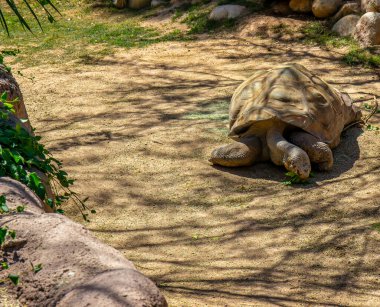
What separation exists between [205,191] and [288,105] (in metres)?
1.16

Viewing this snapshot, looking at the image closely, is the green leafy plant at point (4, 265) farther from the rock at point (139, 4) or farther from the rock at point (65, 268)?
the rock at point (139, 4)

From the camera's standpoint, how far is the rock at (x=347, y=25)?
34.7ft

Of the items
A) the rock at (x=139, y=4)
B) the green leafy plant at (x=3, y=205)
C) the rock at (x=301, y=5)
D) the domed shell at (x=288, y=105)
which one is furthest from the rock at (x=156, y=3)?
the green leafy plant at (x=3, y=205)

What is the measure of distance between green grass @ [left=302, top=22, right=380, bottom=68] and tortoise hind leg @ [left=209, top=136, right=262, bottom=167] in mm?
3519

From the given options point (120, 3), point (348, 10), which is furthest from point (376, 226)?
point (120, 3)

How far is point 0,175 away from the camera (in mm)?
3793

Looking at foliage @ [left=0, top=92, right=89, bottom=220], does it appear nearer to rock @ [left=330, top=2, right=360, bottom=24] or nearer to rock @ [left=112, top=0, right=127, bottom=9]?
rock @ [left=330, top=2, right=360, bottom=24]

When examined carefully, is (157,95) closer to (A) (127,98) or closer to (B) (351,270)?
(A) (127,98)

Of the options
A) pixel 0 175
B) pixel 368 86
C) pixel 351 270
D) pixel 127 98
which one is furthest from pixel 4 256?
pixel 368 86

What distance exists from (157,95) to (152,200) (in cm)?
316

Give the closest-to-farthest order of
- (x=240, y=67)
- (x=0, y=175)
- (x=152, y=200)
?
1. (x=0, y=175)
2. (x=152, y=200)
3. (x=240, y=67)

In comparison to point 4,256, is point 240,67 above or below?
below

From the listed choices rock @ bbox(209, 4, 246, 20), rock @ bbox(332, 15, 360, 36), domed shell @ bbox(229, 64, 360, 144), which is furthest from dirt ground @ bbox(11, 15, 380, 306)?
rock @ bbox(209, 4, 246, 20)

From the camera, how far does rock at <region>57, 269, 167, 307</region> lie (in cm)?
250
